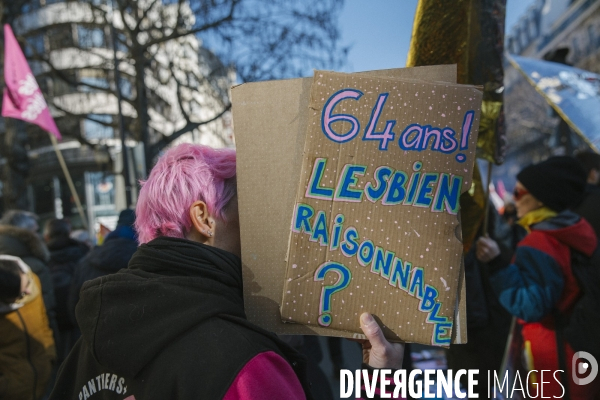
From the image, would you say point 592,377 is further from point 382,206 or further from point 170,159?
point 170,159

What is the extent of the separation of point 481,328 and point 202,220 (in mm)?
2645

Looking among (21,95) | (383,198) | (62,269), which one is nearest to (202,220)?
(383,198)

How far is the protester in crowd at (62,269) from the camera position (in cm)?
454

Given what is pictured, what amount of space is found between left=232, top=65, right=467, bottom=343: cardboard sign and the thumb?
0.06 metres

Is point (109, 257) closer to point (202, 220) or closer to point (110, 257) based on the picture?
point (110, 257)

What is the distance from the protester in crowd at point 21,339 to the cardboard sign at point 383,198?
253cm

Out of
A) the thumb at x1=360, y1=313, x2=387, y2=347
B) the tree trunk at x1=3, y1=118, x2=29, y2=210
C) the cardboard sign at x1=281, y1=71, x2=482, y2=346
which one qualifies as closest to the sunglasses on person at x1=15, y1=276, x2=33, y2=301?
the cardboard sign at x1=281, y1=71, x2=482, y2=346

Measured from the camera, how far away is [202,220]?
1408 mm

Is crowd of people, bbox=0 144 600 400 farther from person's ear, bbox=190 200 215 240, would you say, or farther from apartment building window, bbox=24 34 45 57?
apartment building window, bbox=24 34 45 57

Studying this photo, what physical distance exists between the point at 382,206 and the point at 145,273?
0.65 metres

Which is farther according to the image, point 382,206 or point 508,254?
point 508,254

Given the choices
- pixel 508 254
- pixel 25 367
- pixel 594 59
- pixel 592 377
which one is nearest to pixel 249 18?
pixel 508 254

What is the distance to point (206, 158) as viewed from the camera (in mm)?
1470

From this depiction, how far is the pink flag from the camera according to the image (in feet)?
20.1
